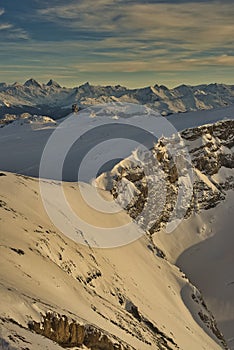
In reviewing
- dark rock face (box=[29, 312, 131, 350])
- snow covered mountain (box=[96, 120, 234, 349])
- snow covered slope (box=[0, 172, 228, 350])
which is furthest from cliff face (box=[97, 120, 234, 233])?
dark rock face (box=[29, 312, 131, 350])

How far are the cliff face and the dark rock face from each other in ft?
132

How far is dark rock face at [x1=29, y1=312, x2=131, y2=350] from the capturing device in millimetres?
17078

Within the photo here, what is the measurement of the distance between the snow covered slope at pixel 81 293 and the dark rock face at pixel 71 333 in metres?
0.04

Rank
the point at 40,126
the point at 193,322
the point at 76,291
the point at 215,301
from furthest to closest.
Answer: the point at 40,126 < the point at 215,301 < the point at 193,322 < the point at 76,291

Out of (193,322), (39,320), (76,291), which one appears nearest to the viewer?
(39,320)

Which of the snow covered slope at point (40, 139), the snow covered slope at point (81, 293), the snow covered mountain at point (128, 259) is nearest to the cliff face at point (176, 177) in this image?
the snow covered mountain at point (128, 259)

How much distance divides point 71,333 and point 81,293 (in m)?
6.74

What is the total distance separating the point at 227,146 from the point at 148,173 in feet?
100

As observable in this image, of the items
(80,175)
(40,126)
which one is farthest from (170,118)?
(80,175)

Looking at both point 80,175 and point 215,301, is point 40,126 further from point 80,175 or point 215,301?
point 215,301

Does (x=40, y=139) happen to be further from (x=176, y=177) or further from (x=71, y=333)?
(x=71, y=333)

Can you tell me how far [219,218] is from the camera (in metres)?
80.4

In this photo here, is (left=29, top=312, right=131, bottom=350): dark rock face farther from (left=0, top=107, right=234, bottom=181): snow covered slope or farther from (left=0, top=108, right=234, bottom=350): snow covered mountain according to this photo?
(left=0, top=107, right=234, bottom=181): snow covered slope

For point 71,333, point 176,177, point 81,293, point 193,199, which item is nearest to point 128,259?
point 81,293
